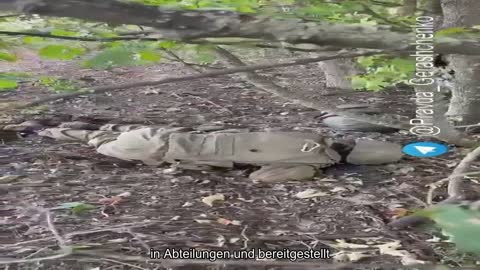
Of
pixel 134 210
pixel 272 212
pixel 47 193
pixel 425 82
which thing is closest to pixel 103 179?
pixel 47 193

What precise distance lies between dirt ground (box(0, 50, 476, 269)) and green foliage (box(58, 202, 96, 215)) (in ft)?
0.05

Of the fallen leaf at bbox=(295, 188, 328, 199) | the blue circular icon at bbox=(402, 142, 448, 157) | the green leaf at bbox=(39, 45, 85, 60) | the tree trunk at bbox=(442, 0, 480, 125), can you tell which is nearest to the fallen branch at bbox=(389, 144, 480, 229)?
the fallen leaf at bbox=(295, 188, 328, 199)

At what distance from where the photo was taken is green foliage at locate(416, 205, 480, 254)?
0.44 m

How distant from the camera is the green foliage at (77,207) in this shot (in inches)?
75.7

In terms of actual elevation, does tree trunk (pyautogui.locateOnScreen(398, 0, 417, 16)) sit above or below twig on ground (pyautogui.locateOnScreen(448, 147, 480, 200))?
above

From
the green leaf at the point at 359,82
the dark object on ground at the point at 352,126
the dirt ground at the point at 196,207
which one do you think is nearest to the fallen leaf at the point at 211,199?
the dirt ground at the point at 196,207

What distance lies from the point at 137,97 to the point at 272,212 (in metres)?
2.07

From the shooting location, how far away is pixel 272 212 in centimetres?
189

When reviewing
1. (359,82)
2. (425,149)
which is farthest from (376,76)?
(425,149)

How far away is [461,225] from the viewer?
0.46 m

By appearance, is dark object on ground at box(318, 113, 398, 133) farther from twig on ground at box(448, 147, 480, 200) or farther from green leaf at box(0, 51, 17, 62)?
green leaf at box(0, 51, 17, 62)

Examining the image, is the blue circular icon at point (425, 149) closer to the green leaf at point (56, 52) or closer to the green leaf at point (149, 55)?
the green leaf at point (149, 55)

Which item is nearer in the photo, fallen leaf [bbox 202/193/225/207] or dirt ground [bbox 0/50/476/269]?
dirt ground [bbox 0/50/476/269]

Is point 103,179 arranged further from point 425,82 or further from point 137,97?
point 137,97
